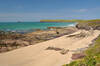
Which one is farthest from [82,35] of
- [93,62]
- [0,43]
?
[93,62]

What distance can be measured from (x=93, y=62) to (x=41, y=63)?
4.65 m

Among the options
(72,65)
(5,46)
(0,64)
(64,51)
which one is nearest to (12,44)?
(5,46)

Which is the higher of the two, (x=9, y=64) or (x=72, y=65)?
(x=72, y=65)

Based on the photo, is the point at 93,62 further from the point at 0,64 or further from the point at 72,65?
the point at 0,64

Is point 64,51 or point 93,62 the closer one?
point 93,62

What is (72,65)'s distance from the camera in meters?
5.36

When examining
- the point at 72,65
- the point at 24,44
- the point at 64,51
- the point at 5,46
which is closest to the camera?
the point at 72,65

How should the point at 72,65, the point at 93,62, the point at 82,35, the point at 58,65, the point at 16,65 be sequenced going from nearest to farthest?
the point at 93,62, the point at 72,65, the point at 58,65, the point at 16,65, the point at 82,35

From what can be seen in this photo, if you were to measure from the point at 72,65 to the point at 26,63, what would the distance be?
439cm

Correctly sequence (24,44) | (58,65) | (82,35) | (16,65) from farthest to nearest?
(82,35) → (24,44) → (16,65) → (58,65)

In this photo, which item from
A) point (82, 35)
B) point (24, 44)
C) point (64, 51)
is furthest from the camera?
point (82, 35)

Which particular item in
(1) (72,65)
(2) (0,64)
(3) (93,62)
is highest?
(3) (93,62)

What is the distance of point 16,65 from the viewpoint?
8422 mm

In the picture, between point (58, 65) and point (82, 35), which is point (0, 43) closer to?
point (58, 65)
